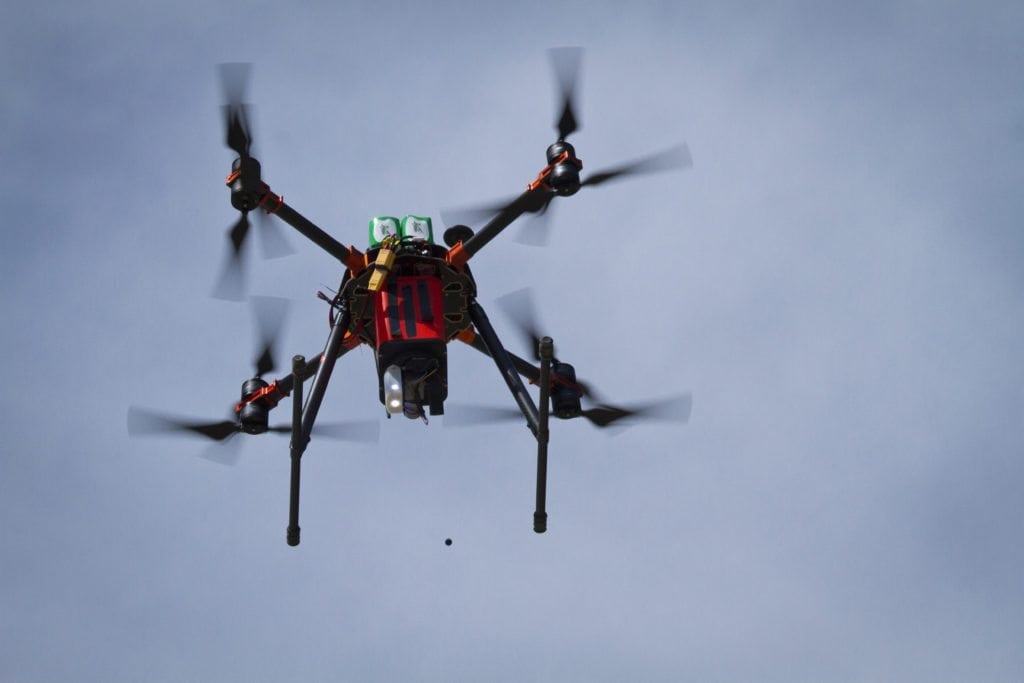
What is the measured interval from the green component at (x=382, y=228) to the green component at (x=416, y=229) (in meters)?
0.12

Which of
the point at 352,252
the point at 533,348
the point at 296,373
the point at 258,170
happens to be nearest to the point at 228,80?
the point at 258,170

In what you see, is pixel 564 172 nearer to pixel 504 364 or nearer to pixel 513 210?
pixel 513 210

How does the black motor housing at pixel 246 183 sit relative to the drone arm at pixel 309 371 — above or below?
above

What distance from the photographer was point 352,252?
3038 centimetres

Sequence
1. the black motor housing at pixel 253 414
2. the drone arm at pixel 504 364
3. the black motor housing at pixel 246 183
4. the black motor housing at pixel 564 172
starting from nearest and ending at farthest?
the drone arm at pixel 504 364 → the black motor housing at pixel 246 183 → the black motor housing at pixel 564 172 → the black motor housing at pixel 253 414

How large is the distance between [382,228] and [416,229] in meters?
0.76

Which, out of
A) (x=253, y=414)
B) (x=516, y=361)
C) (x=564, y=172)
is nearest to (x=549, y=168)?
(x=564, y=172)

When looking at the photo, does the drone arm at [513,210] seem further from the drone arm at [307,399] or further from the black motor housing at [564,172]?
the drone arm at [307,399]

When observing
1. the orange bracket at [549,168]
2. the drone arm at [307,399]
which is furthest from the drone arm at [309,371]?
the orange bracket at [549,168]

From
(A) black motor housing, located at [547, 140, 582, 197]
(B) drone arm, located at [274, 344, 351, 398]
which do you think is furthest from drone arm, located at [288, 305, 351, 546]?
(A) black motor housing, located at [547, 140, 582, 197]

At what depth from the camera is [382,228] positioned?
31.1 meters

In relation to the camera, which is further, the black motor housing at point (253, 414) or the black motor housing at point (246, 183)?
the black motor housing at point (253, 414)

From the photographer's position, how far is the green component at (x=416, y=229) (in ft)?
102

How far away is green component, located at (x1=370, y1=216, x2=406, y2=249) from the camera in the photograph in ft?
101
